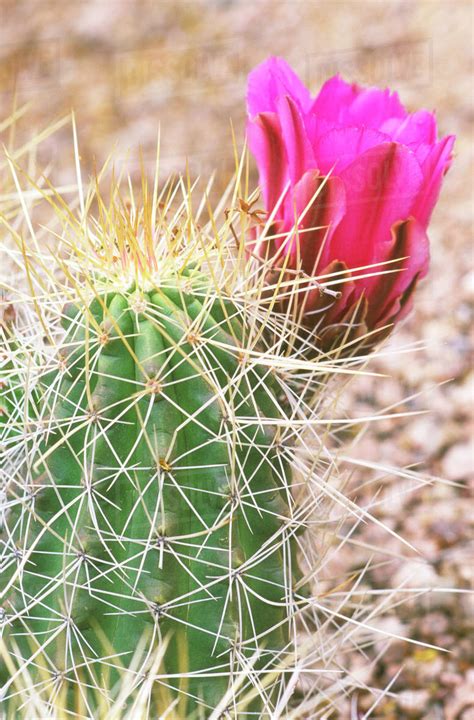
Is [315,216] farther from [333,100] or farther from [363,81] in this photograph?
[363,81]

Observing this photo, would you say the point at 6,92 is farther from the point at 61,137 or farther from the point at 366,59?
the point at 366,59

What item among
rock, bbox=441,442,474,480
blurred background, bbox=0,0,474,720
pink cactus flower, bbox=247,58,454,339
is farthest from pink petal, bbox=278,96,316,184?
rock, bbox=441,442,474,480

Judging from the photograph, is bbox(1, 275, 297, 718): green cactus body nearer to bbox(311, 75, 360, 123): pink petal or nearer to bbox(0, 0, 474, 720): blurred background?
bbox(311, 75, 360, 123): pink petal

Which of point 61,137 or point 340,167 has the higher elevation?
point 340,167

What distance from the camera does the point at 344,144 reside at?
0.58m

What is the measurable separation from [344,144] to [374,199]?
41mm

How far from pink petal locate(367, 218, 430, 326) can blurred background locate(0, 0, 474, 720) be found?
352mm

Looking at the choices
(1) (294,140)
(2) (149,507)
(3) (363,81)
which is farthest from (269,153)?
(3) (363,81)

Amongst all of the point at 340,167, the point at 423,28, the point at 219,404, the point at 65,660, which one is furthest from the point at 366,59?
the point at 65,660

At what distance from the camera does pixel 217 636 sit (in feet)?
1.73

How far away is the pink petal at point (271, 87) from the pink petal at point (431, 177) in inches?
3.8

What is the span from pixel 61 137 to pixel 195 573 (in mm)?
1036

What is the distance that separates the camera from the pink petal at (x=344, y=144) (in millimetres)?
577

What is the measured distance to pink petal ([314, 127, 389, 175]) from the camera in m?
0.58
